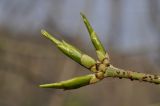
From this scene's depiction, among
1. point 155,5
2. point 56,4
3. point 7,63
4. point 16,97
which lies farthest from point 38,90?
point 155,5

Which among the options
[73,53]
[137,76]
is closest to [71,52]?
[73,53]

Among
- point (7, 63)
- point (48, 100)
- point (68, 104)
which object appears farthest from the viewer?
point (7, 63)

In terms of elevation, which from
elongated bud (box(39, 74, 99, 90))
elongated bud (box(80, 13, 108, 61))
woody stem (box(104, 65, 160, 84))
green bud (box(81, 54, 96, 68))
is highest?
elongated bud (box(80, 13, 108, 61))

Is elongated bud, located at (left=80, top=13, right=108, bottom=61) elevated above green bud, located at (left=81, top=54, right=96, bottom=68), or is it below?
above

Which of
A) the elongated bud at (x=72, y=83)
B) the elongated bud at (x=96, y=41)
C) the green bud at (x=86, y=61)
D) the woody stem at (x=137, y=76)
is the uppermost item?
the elongated bud at (x=96, y=41)

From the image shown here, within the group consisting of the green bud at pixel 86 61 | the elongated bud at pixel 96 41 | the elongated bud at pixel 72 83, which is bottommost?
the elongated bud at pixel 72 83

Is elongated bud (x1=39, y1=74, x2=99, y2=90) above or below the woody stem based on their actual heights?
below

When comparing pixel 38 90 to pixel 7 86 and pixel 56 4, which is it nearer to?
pixel 7 86

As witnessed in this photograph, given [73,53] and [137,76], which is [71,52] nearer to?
A: [73,53]

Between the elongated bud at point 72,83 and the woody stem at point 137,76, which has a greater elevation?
the woody stem at point 137,76

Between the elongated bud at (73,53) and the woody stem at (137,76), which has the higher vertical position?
the elongated bud at (73,53)

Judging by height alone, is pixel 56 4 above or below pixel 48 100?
above
